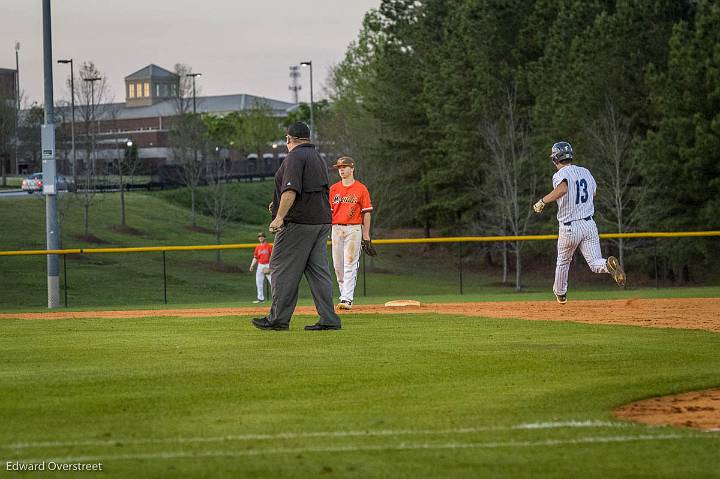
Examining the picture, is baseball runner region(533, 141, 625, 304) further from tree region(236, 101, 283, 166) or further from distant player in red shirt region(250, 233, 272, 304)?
tree region(236, 101, 283, 166)

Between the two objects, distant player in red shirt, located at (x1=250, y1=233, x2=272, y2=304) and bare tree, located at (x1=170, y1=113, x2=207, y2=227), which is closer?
distant player in red shirt, located at (x1=250, y1=233, x2=272, y2=304)

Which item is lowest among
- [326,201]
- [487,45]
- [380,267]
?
[380,267]

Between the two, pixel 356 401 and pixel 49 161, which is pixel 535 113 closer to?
pixel 49 161

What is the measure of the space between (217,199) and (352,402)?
59.0 m

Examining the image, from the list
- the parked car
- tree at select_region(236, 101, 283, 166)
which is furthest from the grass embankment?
tree at select_region(236, 101, 283, 166)

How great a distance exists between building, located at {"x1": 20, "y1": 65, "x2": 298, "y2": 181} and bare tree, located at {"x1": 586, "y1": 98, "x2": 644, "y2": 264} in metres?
33.7

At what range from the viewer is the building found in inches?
3236

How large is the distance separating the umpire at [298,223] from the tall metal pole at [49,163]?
14.6 meters

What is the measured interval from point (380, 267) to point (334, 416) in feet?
150

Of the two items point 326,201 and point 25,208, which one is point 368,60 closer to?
point 25,208

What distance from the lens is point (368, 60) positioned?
82.1 meters

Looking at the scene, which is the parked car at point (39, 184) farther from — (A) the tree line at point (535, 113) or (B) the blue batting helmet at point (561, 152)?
(B) the blue batting helmet at point (561, 152)

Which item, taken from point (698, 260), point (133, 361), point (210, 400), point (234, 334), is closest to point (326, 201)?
point (234, 334)

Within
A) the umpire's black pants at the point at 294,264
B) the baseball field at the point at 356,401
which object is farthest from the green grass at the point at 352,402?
the umpire's black pants at the point at 294,264
